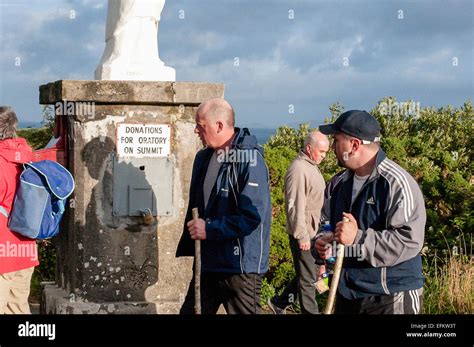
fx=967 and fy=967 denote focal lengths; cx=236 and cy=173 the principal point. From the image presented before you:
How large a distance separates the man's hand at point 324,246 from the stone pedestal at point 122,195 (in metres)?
2.20

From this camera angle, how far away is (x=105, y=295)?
285 inches

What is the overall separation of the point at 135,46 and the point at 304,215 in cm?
208

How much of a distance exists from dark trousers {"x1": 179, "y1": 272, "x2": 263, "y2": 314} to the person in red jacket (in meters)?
1.16

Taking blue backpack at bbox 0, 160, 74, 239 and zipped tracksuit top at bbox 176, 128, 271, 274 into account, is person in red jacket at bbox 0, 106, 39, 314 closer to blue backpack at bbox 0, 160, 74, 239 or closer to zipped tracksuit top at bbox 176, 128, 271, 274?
blue backpack at bbox 0, 160, 74, 239

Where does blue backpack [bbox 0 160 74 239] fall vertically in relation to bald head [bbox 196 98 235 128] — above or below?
below

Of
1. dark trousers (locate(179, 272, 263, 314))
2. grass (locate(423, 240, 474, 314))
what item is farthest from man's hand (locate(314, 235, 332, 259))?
grass (locate(423, 240, 474, 314))

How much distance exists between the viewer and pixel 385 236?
491cm

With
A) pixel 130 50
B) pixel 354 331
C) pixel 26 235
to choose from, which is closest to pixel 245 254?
pixel 354 331

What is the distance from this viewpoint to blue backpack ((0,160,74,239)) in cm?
623

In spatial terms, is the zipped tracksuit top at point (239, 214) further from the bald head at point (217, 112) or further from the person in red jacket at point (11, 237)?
the person in red jacket at point (11, 237)

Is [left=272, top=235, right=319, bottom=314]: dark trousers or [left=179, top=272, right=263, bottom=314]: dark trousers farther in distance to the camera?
[left=272, top=235, right=319, bottom=314]: dark trousers

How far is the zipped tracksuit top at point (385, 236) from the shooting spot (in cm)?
491
